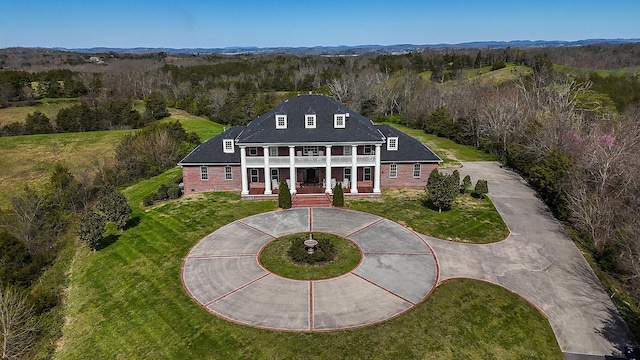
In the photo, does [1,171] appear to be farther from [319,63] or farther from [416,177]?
[319,63]

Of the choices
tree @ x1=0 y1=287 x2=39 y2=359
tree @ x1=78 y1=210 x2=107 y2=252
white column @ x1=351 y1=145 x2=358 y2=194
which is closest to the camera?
tree @ x1=0 y1=287 x2=39 y2=359

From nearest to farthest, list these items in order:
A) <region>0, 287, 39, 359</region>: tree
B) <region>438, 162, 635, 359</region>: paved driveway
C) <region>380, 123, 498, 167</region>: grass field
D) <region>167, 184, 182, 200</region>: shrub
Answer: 1. <region>0, 287, 39, 359</region>: tree
2. <region>438, 162, 635, 359</region>: paved driveway
3. <region>167, 184, 182, 200</region>: shrub
4. <region>380, 123, 498, 167</region>: grass field

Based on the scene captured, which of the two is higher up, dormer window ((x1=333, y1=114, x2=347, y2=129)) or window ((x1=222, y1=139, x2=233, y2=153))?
dormer window ((x1=333, y1=114, x2=347, y2=129))

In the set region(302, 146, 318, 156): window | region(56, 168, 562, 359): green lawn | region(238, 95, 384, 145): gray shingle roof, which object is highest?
region(238, 95, 384, 145): gray shingle roof

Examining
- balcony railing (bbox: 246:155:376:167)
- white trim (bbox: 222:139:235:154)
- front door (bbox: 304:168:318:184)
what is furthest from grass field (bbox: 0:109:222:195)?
front door (bbox: 304:168:318:184)

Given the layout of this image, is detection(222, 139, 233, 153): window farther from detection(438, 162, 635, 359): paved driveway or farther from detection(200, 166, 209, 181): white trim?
detection(438, 162, 635, 359): paved driveway

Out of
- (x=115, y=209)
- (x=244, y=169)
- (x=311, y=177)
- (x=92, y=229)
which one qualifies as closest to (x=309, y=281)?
(x=244, y=169)
